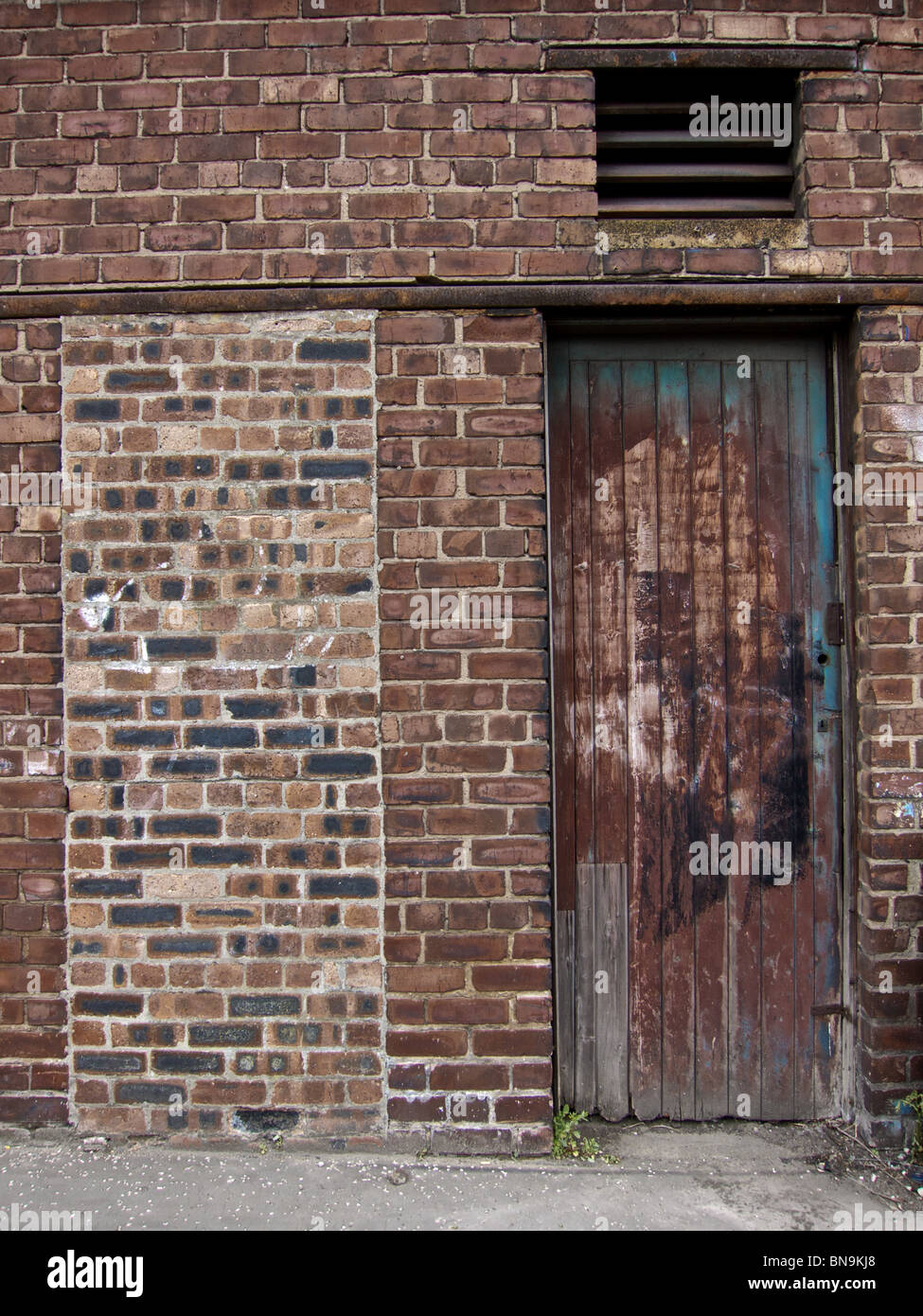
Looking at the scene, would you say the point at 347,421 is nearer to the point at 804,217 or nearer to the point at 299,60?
the point at 299,60

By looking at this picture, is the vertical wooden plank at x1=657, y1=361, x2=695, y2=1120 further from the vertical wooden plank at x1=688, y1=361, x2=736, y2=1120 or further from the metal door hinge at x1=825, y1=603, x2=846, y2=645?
the metal door hinge at x1=825, y1=603, x2=846, y2=645

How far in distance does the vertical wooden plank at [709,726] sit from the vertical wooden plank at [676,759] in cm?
3

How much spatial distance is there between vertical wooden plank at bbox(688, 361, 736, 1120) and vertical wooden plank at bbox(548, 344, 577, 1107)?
1.48 ft

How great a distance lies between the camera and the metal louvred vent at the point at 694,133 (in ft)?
9.34

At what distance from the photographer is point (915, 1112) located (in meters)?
2.75

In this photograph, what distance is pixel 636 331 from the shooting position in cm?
294

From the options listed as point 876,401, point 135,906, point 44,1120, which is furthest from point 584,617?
point 44,1120

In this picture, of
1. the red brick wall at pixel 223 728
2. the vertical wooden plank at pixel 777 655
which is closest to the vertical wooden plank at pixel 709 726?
the vertical wooden plank at pixel 777 655

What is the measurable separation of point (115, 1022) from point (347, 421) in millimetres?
2175

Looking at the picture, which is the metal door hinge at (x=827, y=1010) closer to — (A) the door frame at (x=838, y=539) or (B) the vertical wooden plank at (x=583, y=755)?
(A) the door frame at (x=838, y=539)

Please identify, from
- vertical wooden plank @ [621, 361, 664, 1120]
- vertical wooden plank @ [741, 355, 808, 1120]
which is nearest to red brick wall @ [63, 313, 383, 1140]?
vertical wooden plank @ [621, 361, 664, 1120]

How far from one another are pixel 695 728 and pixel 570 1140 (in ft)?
4.84

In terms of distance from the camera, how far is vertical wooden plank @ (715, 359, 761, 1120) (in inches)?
116
